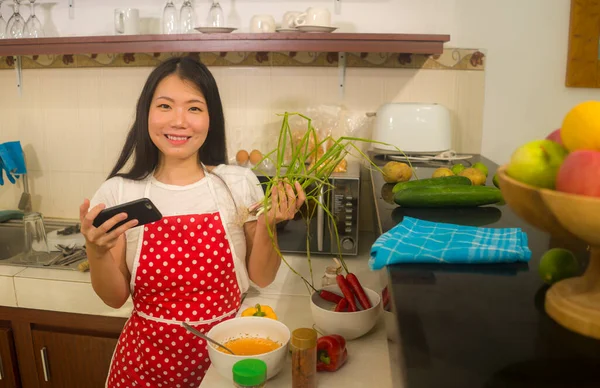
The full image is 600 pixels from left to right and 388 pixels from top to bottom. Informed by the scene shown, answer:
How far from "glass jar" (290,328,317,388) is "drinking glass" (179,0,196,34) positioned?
4.83 ft

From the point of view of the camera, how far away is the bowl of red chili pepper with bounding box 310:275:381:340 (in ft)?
3.81

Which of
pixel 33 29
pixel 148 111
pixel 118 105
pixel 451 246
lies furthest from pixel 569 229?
pixel 33 29

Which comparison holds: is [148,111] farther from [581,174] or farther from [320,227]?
[581,174]

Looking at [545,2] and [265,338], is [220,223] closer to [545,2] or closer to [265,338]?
[265,338]

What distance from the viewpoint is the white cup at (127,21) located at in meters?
2.06

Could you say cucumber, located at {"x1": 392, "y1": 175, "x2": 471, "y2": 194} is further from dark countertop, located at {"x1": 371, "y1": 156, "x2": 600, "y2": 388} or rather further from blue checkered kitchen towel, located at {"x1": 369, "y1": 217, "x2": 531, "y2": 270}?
dark countertop, located at {"x1": 371, "y1": 156, "x2": 600, "y2": 388}

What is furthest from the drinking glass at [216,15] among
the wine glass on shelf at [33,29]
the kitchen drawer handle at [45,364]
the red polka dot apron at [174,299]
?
the kitchen drawer handle at [45,364]

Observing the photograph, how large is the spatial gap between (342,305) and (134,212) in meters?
0.50

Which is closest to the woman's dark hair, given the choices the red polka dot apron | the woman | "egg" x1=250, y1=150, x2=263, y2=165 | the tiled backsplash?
the woman

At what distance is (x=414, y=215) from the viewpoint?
110 centimetres

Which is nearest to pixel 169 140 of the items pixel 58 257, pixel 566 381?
pixel 58 257

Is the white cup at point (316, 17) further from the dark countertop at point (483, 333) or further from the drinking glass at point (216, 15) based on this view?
the dark countertop at point (483, 333)

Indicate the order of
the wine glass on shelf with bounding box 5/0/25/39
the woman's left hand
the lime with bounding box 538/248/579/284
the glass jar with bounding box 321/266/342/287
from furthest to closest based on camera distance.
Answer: the wine glass on shelf with bounding box 5/0/25/39 < the glass jar with bounding box 321/266/342/287 < the woman's left hand < the lime with bounding box 538/248/579/284

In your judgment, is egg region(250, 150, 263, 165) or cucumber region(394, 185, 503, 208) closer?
cucumber region(394, 185, 503, 208)
